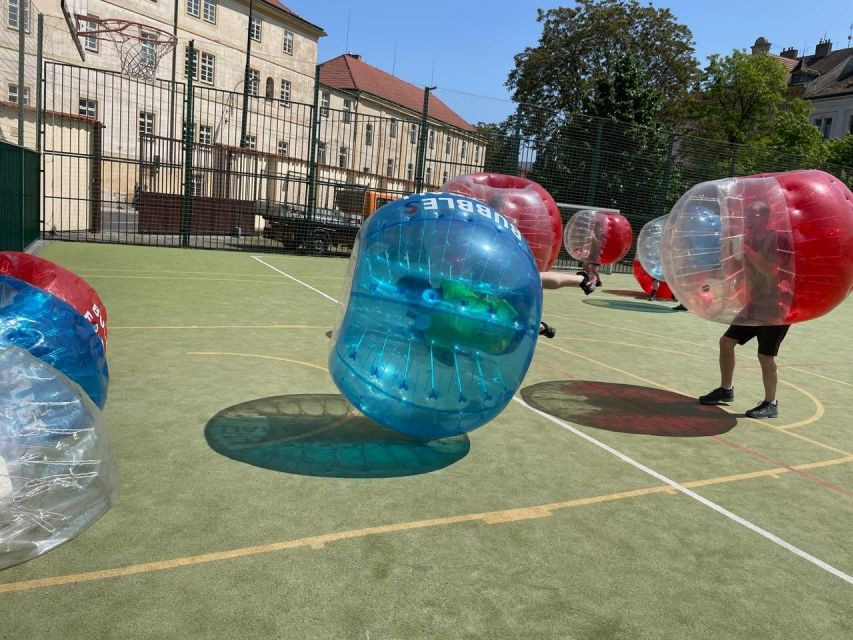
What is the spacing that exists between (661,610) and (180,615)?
1.92m

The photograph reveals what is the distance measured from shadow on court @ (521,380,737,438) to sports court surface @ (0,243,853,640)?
30 mm

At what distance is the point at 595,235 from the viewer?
1305 centimetres

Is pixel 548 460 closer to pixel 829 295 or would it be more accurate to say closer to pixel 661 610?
pixel 661 610

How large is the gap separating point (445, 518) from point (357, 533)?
0.49 m

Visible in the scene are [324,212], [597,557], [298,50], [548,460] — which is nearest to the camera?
[597,557]

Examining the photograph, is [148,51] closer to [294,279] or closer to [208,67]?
[294,279]

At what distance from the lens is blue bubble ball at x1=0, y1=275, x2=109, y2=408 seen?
3.81 meters

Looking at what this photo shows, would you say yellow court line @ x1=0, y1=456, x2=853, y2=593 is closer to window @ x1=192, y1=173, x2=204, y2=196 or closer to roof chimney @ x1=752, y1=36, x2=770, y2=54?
window @ x1=192, y1=173, x2=204, y2=196

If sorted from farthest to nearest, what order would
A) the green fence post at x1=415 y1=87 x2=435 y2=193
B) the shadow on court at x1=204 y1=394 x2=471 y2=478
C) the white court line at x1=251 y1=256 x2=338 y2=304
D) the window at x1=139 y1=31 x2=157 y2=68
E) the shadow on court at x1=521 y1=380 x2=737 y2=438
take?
1. the window at x1=139 y1=31 x2=157 y2=68
2. the green fence post at x1=415 y1=87 x2=435 y2=193
3. the white court line at x1=251 y1=256 x2=338 y2=304
4. the shadow on court at x1=521 y1=380 x2=737 y2=438
5. the shadow on court at x1=204 y1=394 x2=471 y2=478

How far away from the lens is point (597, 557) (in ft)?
10.4

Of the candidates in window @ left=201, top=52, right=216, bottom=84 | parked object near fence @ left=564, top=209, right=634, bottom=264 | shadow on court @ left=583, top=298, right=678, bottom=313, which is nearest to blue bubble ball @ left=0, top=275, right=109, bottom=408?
shadow on court @ left=583, top=298, right=678, bottom=313

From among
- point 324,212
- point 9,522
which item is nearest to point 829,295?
point 9,522

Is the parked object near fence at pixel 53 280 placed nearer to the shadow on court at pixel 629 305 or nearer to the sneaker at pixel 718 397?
the sneaker at pixel 718 397

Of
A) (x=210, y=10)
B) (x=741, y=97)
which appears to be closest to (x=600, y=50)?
(x=741, y=97)
